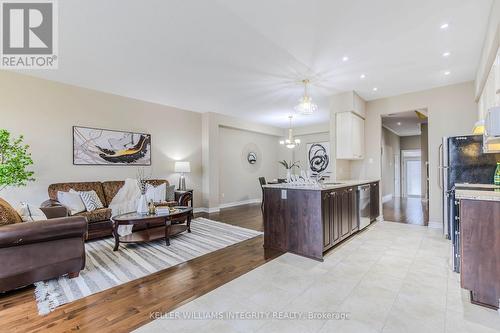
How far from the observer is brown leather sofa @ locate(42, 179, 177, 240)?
3827mm

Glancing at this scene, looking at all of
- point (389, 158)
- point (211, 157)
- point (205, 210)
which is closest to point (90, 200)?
point (205, 210)

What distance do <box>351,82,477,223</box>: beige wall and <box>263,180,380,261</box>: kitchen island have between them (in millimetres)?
2120

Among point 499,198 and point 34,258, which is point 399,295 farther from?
point 34,258

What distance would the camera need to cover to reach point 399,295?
84.5 inches

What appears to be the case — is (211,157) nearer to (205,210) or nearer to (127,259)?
(205,210)

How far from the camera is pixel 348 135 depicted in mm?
4902

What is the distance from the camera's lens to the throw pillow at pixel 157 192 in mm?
4828

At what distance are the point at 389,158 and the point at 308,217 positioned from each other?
7.21 meters

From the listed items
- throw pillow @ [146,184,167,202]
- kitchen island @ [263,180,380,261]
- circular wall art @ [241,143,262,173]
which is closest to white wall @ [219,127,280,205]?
circular wall art @ [241,143,262,173]

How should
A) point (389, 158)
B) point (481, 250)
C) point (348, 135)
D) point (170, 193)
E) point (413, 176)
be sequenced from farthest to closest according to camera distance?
point (413, 176) → point (389, 158) → point (170, 193) → point (348, 135) → point (481, 250)

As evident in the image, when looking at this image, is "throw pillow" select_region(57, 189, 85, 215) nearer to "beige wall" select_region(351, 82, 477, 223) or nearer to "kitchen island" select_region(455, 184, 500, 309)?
"kitchen island" select_region(455, 184, 500, 309)

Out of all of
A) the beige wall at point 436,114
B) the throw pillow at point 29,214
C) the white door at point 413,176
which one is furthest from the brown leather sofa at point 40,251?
the white door at point 413,176

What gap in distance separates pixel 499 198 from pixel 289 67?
2971 millimetres

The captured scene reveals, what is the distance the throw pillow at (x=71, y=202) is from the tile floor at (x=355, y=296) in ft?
10.0
